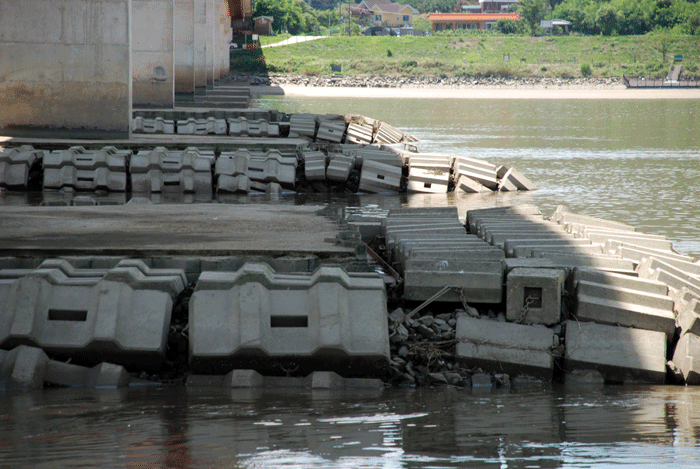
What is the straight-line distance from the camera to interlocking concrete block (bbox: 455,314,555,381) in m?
6.35

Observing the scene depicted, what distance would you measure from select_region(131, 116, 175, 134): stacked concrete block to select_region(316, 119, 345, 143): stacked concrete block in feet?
15.4

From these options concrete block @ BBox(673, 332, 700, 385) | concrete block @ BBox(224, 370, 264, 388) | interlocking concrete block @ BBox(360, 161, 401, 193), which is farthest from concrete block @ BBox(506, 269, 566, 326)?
interlocking concrete block @ BBox(360, 161, 401, 193)

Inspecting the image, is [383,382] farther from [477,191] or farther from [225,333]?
[477,191]

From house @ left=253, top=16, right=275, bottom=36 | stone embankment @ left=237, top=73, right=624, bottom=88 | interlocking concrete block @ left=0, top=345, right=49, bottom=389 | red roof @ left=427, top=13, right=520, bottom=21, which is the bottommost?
interlocking concrete block @ left=0, top=345, right=49, bottom=389

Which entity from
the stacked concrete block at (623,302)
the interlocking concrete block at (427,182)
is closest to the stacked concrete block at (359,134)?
the interlocking concrete block at (427,182)

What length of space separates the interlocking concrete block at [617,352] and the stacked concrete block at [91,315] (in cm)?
333

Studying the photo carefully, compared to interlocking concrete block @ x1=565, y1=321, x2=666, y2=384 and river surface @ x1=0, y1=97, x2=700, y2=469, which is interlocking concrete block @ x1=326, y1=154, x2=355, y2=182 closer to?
interlocking concrete block @ x1=565, y1=321, x2=666, y2=384

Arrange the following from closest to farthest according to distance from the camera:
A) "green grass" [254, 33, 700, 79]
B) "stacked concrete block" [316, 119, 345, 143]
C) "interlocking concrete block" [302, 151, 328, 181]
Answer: "interlocking concrete block" [302, 151, 328, 181] < "stacked concrete block" [316, 119, 345, 143] < "green grass" [254, 33, 700, 79]

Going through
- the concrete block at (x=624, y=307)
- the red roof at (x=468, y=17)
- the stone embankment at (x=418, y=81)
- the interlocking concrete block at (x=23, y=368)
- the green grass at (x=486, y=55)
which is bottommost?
the interlocking concrete block at (x=23, y=368)

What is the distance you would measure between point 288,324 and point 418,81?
3918 inches

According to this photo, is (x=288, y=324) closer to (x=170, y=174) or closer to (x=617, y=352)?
(x=617, y=352)

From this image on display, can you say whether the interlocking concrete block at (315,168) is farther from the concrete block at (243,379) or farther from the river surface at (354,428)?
the concrete block at (243,379)

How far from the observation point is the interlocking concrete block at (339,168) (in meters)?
16.6

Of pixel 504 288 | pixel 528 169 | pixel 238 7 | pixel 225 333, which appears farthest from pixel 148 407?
pixel 238 7
